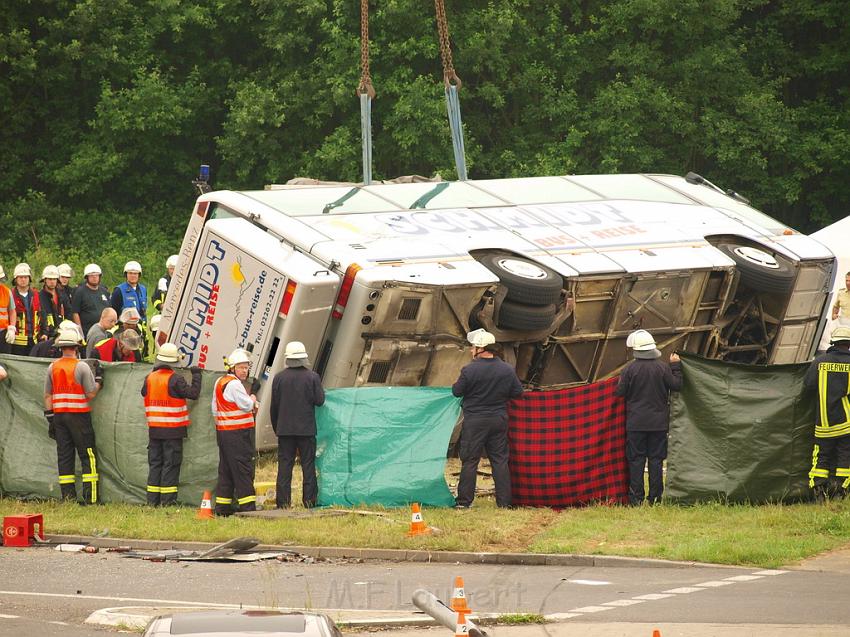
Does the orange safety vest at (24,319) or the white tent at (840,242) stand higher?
the white tent at (840,242)

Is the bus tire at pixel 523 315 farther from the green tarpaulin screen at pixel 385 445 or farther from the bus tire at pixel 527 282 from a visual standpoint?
the green tarpaulin screen at pixel 385 445

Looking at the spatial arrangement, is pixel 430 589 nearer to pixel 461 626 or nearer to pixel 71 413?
pixel 461 626

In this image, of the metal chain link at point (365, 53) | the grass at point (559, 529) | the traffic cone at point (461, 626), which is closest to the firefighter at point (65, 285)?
A: the metal chain link at point (365, 53)

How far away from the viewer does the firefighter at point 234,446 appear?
46.1ft

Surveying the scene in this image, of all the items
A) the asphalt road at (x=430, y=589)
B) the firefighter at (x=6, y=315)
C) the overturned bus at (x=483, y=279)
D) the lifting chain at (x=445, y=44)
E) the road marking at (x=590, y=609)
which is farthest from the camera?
the lifting chain at (x=445, y=44)

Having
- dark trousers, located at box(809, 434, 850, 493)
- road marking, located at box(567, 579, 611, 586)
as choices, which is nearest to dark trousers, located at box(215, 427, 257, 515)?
road marking, located at box(567, 579, 611, 586)

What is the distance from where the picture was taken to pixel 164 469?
14.6 m

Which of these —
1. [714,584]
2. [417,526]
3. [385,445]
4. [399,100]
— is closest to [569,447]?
[385,445]

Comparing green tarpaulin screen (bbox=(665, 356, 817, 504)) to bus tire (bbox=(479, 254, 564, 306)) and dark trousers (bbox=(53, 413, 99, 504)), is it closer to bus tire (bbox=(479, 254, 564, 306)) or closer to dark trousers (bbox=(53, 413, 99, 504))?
bus tire (bbox=(479, 254, 564, 306))

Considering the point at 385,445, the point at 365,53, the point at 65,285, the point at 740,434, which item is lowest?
the point at 385,445

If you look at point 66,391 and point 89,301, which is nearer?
point 66,391

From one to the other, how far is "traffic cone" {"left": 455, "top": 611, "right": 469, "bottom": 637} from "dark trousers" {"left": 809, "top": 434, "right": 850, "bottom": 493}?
759cm

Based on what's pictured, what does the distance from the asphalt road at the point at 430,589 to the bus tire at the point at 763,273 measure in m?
6.57

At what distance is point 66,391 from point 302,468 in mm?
2576
